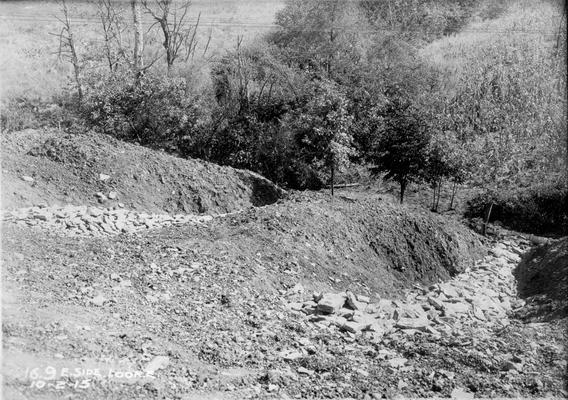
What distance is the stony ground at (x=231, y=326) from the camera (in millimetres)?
5586

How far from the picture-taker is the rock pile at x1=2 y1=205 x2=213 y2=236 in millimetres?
9445

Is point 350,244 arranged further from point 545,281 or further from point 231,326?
point 231,326

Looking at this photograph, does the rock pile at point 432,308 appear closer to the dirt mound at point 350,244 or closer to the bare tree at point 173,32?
the dirt mound at point 350,244

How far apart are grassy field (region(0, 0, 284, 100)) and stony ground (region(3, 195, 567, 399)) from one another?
1511 centimetres

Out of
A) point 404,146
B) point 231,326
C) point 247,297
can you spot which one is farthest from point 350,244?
point 404,146

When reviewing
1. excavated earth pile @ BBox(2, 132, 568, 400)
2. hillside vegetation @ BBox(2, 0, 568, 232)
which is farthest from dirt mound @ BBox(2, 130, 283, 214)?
hillside vegetation @ BBox(2, 0, 568, 232)

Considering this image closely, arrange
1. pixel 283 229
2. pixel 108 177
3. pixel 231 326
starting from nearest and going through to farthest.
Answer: pixel 231 326 < pixel 283 229 < pixel 108 177

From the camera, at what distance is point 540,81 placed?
24.2 m

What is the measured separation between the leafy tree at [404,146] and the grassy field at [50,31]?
38.0ft

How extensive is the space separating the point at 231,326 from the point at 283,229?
3176mm

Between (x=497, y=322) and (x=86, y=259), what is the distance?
5878 mm

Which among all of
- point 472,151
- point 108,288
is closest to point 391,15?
point 472,151

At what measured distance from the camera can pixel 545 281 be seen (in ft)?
34.0

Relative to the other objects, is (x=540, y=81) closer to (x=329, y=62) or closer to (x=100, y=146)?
(x=329, y=62)
